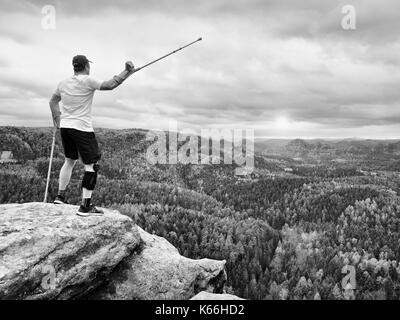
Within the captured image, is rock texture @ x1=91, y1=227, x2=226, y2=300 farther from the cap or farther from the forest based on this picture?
the cap

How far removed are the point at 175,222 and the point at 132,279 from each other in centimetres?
460

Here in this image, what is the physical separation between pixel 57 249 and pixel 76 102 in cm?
290

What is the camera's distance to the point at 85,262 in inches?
283

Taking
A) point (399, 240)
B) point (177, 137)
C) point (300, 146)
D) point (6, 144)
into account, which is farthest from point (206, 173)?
point (300, 146)

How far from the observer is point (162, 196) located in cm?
1720

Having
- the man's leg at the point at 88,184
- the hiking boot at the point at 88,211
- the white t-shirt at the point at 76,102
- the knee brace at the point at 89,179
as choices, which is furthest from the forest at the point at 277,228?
the white t-shirt at the point at 76,102

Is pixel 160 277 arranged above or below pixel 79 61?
below

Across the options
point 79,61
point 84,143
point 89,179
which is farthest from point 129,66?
point 89,179

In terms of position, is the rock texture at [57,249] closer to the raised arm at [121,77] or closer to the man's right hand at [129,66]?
the raised arm at [121,77]

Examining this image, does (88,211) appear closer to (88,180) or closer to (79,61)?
(88,180)

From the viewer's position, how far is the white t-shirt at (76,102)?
7.88m

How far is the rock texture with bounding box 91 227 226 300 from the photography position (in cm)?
761

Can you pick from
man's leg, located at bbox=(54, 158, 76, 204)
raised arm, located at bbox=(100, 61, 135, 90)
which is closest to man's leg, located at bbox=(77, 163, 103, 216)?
man's leg, located at bbox=(54, 158, 76, 204)
